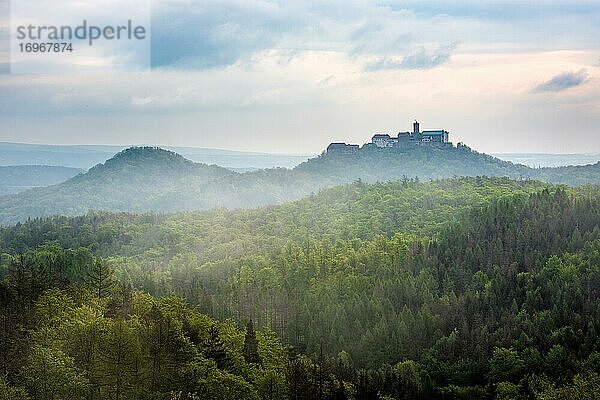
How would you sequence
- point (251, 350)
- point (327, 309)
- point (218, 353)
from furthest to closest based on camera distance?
point (327, 309) < point (251, 350) < point (218, 353)

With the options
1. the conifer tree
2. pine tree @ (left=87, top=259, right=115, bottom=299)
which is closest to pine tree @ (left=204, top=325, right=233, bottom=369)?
the conifer tree

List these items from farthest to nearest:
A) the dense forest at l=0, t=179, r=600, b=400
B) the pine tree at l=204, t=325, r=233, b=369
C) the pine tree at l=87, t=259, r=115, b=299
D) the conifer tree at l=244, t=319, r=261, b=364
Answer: the pine tree at l=87, t=259, r=115, b=299 → the conifer tree at l=244, t=319, r=261, b=364 → the pine tree at l=204, t=325, r=233, b=369 → the dense forest at l=0, t=179, r=600, b=400

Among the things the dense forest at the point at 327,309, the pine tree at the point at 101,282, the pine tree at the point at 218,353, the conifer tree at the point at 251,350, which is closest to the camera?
the dense forest at the point at 327,309

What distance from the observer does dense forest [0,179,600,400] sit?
3781 cm

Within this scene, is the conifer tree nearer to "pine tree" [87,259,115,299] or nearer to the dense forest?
the dense forest

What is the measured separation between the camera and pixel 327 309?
70375 millimetres

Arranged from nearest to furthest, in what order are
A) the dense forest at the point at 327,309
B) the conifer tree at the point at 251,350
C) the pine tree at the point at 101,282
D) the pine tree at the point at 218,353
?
the dense forest at the point at 327,309 → the pine tree at the point at 218,353 → the conifer tree at the point at 251,350 → the pine tree at the point at 101,282

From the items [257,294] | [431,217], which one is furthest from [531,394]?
[431,217]

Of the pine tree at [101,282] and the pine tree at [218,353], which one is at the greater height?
the pine tree at [101,282]

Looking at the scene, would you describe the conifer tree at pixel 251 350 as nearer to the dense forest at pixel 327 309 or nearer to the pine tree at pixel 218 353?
the dense forest at pixel 327 309

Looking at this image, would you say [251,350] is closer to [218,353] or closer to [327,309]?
[218,353]

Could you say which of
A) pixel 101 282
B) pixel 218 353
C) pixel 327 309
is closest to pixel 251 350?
pixel 218 353

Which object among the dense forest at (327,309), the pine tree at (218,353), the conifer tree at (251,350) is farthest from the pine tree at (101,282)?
the pine tree at (218,353)

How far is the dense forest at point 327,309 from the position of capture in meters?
37.8
